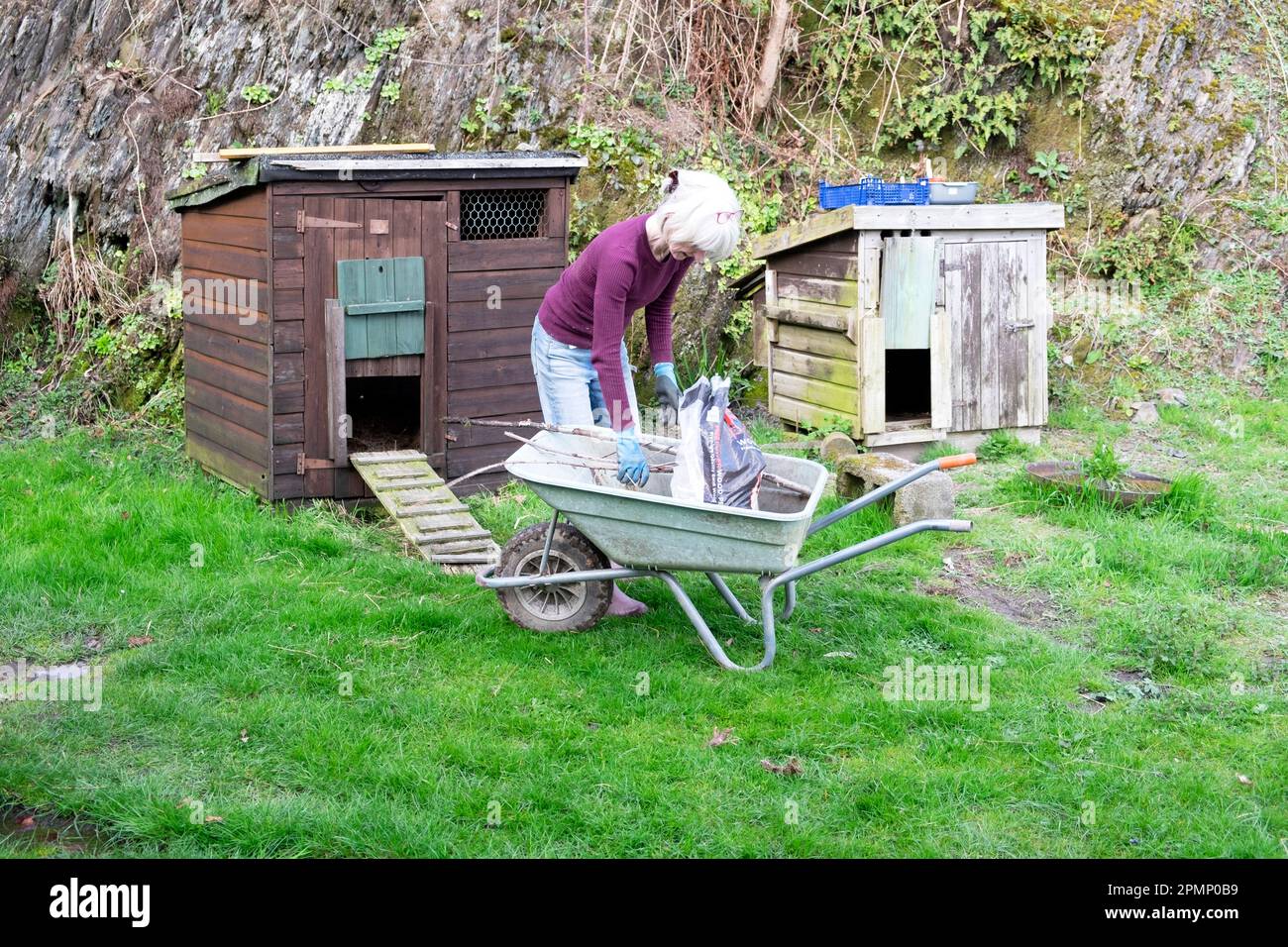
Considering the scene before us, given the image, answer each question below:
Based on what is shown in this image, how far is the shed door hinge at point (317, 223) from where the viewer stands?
729 cm

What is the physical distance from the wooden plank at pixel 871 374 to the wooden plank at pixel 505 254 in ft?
7.27

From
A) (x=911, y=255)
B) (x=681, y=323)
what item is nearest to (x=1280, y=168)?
(x=911, y=255)

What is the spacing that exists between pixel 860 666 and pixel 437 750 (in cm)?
183

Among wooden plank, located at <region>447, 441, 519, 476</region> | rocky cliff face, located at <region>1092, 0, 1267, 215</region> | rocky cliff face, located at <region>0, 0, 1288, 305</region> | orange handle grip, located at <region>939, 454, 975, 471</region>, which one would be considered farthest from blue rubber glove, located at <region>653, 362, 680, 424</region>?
rocky cliff face, located at <region>1092, 0, 1267, 215</region>

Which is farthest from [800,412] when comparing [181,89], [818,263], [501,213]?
[181,89]

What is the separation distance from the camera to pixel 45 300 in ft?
34.9

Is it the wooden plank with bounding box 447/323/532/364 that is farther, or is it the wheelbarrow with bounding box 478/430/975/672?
the wooden plank with bounding box 447/323/532/364

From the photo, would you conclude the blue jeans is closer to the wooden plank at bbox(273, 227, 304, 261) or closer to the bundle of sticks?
the bundle of sticks

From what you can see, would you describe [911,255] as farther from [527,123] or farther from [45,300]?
[45,300]

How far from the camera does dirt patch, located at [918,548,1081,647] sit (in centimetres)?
580

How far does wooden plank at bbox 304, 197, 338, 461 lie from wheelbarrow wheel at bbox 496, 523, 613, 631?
2.52m

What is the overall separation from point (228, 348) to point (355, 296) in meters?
1.06

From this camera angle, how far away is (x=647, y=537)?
16.3ft

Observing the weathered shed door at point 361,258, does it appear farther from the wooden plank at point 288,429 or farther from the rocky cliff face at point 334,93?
the rocky cliff face at point 334,93
